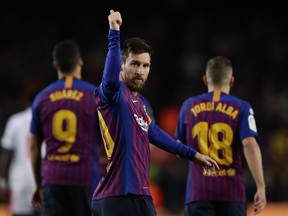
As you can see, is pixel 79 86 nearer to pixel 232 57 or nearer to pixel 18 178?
pixel 18 178

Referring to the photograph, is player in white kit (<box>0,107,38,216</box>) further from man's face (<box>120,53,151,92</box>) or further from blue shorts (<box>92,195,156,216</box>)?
blue shorts (<box>92,195,156,216</box>)

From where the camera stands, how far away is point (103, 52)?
18.3 meters

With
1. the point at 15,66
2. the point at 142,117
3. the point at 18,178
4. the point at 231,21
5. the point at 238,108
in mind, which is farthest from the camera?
the point at 231,21

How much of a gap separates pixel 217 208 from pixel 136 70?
6.10 feet

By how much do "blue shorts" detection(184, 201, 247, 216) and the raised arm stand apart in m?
1.99

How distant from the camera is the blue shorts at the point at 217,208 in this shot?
21.9 feet

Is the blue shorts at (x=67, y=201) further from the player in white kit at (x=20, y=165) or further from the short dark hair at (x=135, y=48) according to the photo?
the player in white kit at (x=20, y=165)

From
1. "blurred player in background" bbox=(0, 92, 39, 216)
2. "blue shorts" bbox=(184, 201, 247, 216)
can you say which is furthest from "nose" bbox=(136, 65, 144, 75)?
"blurred player in background" bbox=(0, 92, 39, 216)

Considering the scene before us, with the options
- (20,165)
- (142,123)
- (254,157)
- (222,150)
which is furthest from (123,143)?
(20,165)

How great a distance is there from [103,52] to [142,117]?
1291 cm

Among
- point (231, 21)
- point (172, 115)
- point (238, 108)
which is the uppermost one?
point (231, 21)

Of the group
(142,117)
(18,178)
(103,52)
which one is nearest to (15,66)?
(103,52)

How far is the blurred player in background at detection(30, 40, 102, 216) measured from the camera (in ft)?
23.0

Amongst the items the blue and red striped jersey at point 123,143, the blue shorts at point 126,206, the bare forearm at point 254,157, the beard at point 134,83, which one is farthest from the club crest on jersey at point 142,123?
the bare forearm at point 254,157
